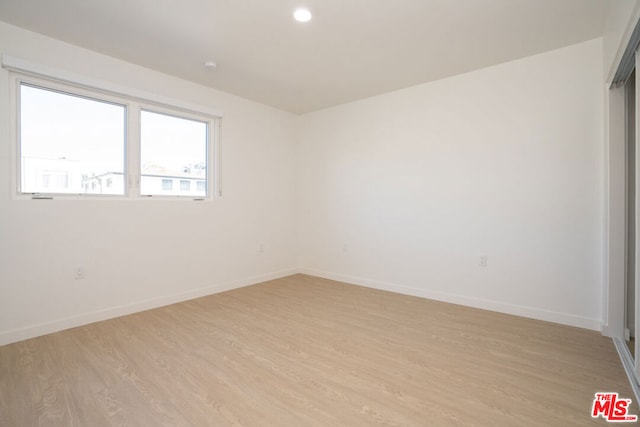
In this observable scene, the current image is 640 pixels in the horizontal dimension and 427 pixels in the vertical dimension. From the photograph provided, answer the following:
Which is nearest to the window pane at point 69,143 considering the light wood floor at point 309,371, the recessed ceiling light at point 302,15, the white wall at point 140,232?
the white wall at point 140,232

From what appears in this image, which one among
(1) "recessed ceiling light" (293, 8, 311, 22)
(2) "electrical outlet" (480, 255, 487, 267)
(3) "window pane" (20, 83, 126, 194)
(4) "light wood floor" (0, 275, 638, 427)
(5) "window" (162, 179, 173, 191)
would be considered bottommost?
(4) "light wood floor" (0, 275, 638, 427)

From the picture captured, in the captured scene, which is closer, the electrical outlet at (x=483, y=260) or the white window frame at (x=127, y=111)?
the white window frame at (x=127, y=111)

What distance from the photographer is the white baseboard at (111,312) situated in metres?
2.61

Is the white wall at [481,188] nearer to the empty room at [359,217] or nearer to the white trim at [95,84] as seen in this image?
the empty room at [359,217]

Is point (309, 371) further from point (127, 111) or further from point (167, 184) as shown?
point (127, 111)

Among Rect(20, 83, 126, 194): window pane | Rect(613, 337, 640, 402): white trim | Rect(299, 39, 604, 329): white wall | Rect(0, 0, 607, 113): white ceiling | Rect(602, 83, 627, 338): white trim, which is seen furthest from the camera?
Rect(299, 39, 604, 329): white wall

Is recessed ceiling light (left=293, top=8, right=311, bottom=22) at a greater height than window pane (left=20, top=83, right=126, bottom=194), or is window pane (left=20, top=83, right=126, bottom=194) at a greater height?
recessed ceiling light (left=293, top=8, right=311, bottom=22)

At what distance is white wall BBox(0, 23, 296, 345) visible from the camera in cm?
264

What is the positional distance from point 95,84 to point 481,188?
4151mm

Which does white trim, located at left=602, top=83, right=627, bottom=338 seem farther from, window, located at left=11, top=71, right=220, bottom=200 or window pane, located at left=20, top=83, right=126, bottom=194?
window pane, located at left=20, top=83, right=126, bottom=194

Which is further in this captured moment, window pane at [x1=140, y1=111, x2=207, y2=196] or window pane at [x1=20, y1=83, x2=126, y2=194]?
window pane at [x1=140, y1=111, x2=207, y2=196]

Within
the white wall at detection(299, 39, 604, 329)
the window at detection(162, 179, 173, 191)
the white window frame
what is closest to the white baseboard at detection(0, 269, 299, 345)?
the white window frame

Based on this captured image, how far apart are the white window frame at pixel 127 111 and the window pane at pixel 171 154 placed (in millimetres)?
67

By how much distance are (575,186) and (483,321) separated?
1.56 m
